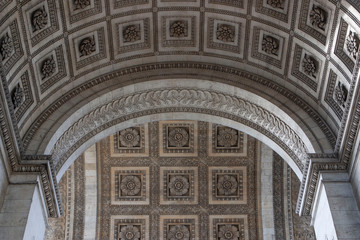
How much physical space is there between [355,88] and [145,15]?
6067 mm

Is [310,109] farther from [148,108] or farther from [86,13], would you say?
[86,13]

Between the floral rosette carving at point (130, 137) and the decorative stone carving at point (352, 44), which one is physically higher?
the floral rosette carving at point (130, 137)

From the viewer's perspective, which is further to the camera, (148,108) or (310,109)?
(148,108)

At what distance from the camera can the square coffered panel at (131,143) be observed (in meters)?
21.8

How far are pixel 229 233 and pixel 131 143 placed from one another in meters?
5.14

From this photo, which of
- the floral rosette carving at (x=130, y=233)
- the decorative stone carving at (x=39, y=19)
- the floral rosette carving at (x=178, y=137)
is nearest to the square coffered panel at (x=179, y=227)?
the floral rosette carving at (x=130, y=233)

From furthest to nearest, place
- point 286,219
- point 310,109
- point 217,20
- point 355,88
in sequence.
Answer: point 286,219 < point 217,20 < point 310,109 < point 355,88

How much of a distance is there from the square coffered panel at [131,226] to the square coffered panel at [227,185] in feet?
9.03

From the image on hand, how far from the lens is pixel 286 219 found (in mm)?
21516

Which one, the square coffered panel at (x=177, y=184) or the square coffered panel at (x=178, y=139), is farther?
the square coffered panel at (x=177, y=184)

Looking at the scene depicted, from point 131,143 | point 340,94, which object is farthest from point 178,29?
point 131,143

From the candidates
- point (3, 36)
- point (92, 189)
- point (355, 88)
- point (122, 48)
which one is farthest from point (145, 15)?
point (92, 189)

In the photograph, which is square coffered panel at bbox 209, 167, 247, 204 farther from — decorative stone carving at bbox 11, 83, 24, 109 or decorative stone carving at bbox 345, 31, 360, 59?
decorative stone carving at bbox 11, 83, 24, 109

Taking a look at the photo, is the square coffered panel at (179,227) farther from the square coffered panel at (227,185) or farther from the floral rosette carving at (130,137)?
the floral rosette carving at (130,137)
